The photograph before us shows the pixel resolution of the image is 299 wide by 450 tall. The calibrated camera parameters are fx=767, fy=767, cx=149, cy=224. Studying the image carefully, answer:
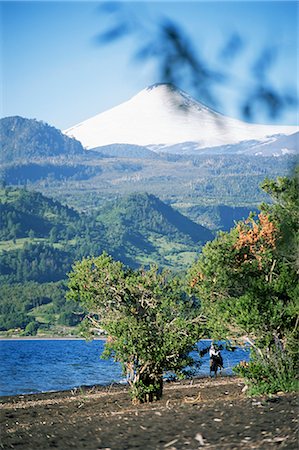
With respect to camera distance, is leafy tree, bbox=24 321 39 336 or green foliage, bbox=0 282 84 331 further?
green foliage, bbox=0 282 84 331

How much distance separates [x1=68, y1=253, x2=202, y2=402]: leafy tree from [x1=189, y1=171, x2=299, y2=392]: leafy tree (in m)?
0.82

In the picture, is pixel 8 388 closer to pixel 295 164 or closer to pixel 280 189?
pixel 280 189

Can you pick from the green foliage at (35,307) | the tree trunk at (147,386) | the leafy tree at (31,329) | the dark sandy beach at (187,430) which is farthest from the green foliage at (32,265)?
the dark sandy beach at (187,430)

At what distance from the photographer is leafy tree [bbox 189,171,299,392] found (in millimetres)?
13516

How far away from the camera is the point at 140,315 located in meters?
16.3

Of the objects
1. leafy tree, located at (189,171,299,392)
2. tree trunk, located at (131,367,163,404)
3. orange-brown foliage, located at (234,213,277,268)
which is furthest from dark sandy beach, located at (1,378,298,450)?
tree trunk, located at (131,367,163,404)

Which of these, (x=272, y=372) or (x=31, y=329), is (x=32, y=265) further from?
(x=272, y=372)

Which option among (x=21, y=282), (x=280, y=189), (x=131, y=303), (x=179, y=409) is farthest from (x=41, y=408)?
(x=21, y=282)

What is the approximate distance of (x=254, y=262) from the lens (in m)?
14.7

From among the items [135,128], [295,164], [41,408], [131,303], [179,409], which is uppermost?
[135,128]

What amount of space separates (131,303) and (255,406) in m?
6.24

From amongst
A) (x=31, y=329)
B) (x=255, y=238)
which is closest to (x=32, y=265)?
(x=31, y=329)

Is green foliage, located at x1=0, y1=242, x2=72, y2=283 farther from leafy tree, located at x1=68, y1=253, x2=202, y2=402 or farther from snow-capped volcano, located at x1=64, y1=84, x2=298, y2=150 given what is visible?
snow-capped volcano, located at x1=64, y1=84, x2=298, y2=150

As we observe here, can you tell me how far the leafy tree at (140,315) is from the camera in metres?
15.8
